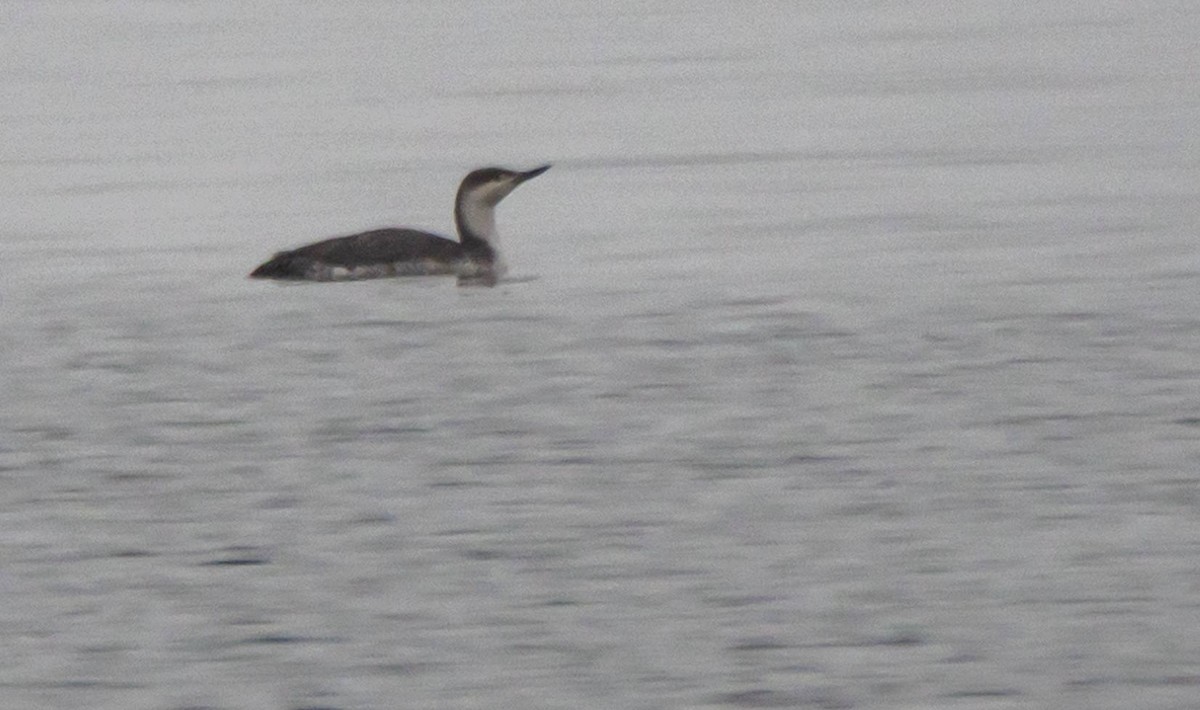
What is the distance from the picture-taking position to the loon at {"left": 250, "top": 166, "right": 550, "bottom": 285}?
16766 mm

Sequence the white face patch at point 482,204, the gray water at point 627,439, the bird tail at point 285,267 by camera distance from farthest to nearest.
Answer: the white face patch at point 482,204 < the bird tail at point 285,267 < the gray water at point 627,439

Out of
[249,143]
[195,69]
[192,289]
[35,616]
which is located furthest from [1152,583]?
[195,69]

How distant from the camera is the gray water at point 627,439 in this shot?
8.53m

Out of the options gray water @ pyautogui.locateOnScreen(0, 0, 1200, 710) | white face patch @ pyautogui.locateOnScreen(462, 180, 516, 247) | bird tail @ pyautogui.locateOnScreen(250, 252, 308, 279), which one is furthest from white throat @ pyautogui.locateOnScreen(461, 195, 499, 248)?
bird tail @ pyautogui.locateOnScreen(250, 252, 308, 279)

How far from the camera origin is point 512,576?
942cm

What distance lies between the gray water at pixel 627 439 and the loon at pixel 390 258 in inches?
11.0

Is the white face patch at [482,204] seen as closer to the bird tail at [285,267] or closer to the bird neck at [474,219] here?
the bird neck at [474,219]

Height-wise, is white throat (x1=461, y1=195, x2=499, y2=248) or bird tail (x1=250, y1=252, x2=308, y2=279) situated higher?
white throat (x1=461, y1=195, x2=499, y2=248)

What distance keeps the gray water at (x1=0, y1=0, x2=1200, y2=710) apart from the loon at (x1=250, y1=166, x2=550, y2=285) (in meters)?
0.28

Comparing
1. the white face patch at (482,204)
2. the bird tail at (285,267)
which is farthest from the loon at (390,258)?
the white face patch at (482,204)

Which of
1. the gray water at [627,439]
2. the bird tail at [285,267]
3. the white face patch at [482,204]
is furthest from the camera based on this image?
the white face patch at [482,204]

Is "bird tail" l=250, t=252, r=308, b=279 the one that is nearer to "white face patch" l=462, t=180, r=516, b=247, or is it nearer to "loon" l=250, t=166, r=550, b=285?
"loon" l=250, t=166, r=550, b=285

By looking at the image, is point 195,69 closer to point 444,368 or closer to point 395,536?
point 444,368

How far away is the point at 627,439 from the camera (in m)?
11.7
